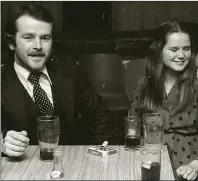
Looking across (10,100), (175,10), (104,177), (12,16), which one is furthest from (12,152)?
(175,10)

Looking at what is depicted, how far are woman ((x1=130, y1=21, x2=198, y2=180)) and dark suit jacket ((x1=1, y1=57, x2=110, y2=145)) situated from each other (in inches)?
8.0

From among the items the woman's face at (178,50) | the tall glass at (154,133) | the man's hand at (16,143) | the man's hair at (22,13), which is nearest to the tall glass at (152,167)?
the tall glass at (154,133)

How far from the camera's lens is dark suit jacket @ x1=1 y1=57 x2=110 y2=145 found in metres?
1.78

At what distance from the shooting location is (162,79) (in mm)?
1801

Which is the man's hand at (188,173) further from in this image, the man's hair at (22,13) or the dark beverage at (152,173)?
the man's hair at (22,13)

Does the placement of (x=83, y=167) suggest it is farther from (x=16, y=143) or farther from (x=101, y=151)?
(x=16, y=143)

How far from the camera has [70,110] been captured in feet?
6.22

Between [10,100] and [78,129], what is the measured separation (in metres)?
0.38

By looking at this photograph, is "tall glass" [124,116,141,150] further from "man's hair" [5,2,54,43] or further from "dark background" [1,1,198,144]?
"man's hair" [5,2,54,43]

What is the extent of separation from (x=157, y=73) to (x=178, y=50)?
0.50 feet

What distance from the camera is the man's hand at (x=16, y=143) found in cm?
131

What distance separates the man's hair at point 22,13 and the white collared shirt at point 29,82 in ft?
0.50

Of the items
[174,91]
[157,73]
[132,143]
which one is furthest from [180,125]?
[132,143]

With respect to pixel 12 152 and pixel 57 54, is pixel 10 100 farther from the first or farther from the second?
pixel 12 152
